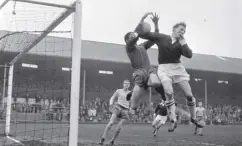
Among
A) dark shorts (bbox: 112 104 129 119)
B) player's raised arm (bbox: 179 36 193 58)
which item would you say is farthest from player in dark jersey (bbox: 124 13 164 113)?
dark shorts (bbox: 112 104 129 119)

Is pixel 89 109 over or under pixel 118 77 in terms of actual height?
under

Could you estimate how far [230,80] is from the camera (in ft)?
A: 133

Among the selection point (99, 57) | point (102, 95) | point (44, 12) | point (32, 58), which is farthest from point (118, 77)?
point (44, 12)

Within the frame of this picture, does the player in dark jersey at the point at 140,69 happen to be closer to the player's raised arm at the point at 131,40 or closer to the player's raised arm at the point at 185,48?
the player's raised arm at the point at 131,40

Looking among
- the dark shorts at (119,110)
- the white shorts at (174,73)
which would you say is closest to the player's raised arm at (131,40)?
the white shorts at (174,73)

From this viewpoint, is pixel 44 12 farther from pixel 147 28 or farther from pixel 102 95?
pixel 102 95

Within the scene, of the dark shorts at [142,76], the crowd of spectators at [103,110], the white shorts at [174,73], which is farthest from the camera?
the crowd of spectators at [103,110]

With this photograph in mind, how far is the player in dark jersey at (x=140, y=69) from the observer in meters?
6.96

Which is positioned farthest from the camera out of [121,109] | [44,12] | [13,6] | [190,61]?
[190,61]

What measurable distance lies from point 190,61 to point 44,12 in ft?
96.0

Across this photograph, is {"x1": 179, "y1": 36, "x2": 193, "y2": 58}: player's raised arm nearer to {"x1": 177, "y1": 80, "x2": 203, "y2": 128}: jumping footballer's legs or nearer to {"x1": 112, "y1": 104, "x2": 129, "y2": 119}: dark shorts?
{"x1": 177, "y1": 80, "x2": 203, "y2": 128}: jumping footballer's legs

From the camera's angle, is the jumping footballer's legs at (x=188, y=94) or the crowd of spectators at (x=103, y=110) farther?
the crowd of spectators at (x=103, y=110)

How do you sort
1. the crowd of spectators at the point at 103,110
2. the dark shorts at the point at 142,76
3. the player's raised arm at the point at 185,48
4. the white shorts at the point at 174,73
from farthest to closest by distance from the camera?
the crowd of spectators at the point at 103,110, the dark shorts at the point at 142,76, the white shorts at the point at 174,73, the player's raised arm at the point at 185,48

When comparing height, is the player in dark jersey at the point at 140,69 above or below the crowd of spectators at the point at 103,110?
above
